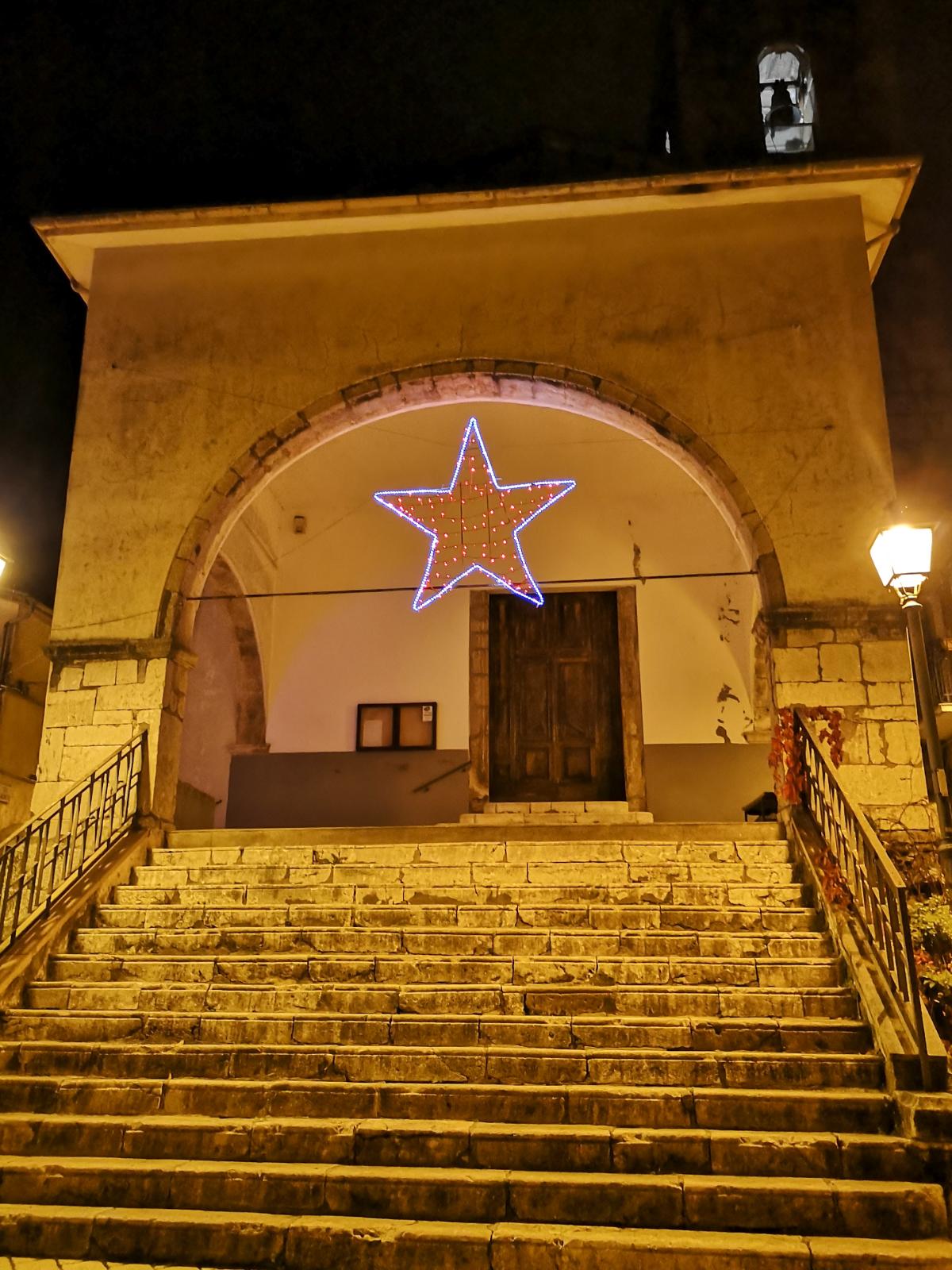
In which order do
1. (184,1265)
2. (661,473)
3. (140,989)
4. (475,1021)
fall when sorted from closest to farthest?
(184,1265)
(475,1021)
(140,989)
(661,473)

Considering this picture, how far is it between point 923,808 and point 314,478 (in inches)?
284

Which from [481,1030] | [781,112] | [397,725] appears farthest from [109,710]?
[781,112]

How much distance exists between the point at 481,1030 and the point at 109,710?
172 inches

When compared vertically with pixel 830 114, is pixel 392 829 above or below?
below

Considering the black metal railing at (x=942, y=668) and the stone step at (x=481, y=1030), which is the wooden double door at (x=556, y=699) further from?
the stone step at (x=481, y=1030)

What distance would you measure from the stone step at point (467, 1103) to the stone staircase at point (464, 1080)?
0.01 metres

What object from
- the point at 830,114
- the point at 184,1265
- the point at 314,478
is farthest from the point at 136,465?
the point at 830,114

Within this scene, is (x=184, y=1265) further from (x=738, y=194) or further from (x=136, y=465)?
(x=738, y=194)

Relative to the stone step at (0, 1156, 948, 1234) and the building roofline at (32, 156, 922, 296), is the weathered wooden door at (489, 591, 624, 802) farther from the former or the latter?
the stone step at (0, 1156, 948, 1234)

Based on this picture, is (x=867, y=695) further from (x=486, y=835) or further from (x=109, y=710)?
(x=109, y=710)

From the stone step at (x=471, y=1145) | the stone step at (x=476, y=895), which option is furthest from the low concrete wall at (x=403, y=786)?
the stone step at (x=471, y=1145)

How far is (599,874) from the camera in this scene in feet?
19.4

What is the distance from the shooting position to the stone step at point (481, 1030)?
435cm

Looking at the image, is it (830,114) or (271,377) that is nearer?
(271,377)
